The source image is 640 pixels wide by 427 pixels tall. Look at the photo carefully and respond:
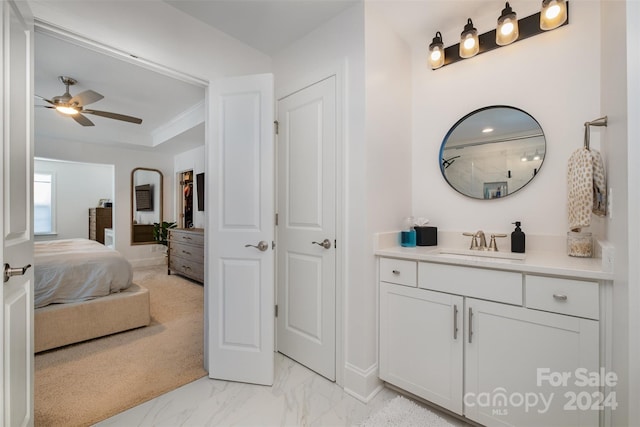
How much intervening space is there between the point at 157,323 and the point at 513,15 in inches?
152

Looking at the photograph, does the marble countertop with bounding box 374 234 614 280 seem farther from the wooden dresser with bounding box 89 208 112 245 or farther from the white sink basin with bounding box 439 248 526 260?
the wooden dresser with bounding box 89 208 112 245

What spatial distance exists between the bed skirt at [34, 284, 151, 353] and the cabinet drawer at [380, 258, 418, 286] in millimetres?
2419

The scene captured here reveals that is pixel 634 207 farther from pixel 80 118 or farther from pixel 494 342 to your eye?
pixel 80 118

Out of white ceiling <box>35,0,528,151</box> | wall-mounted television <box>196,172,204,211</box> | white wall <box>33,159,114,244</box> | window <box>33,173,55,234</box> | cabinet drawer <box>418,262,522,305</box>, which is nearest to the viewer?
cabinet drawer <box>418,262,522,305</box>

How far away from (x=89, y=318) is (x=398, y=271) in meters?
2.70

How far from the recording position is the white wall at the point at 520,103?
158cm

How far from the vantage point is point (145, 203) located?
561cm

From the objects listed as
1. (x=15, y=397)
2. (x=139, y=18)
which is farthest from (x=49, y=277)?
(x=139, y=18)

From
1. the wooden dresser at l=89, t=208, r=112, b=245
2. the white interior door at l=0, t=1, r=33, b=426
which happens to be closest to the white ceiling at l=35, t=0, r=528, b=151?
the white interior door at l=0, t=1, r=33, b=426

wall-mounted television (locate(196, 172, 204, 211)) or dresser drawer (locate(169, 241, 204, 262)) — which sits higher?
wall-mounted television (locate(196, 172, 204, 211))

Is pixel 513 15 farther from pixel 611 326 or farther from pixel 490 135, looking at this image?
pixel 611 326

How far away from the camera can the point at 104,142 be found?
4.68m

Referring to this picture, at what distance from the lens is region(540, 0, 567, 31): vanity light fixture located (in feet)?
5.00

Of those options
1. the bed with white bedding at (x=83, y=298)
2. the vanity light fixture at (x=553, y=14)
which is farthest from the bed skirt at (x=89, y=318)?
the vanity light fixture at (x=553, y=14)
